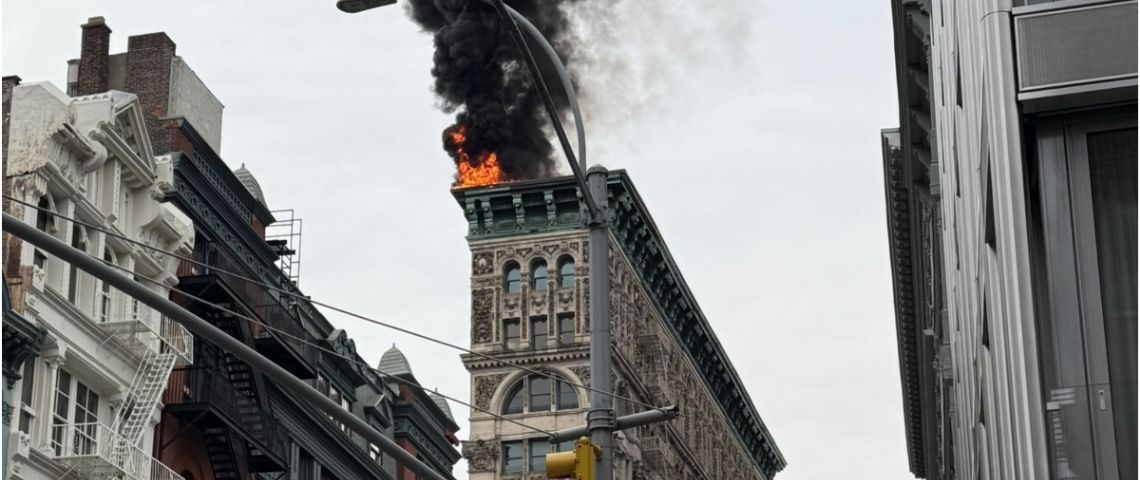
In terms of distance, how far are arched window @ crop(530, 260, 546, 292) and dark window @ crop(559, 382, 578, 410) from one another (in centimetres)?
422

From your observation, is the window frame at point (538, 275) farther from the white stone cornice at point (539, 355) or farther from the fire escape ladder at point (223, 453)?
the fire escape ladder at point (223, 453)

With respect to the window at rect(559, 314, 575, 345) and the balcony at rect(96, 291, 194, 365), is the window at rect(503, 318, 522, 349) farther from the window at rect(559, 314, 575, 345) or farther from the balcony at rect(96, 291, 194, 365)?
the balcony at rect(96, 291, 194, 365)

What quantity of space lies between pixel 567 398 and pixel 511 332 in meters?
3.62

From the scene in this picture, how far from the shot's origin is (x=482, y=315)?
76.2m

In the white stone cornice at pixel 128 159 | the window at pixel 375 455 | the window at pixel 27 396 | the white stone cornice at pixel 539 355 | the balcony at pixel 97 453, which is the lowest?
the balcony at pixel 97 453

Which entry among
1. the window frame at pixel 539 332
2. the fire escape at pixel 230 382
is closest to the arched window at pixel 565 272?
the window frame at pixel 539 332

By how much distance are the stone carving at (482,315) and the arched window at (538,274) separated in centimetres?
181

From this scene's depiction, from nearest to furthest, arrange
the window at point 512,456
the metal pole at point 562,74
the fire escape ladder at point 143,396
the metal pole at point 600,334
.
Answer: the metal pole at point 600,334, the metal pole at point 562,74, the fire escape ladder at point 143,396, the window at point 512,456

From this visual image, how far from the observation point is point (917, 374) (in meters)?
69.2

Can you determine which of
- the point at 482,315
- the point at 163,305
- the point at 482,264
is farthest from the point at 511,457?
the point at 163,305

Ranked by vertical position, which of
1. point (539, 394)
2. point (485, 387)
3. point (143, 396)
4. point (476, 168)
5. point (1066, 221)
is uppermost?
point (476, 168)

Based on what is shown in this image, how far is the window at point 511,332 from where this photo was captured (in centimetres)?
7562

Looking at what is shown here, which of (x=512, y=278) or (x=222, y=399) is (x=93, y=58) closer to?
(x=222, y=399)

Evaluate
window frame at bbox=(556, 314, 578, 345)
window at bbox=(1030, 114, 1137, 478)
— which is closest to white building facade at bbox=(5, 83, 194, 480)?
window at bbox=(1030, 114, 1137, 478)
